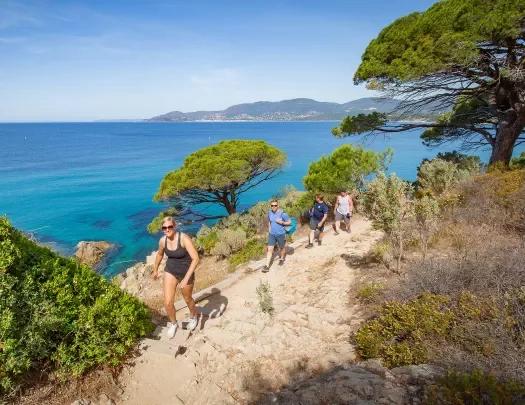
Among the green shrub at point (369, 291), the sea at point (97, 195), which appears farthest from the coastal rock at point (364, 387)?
the sea at point (97, 195)

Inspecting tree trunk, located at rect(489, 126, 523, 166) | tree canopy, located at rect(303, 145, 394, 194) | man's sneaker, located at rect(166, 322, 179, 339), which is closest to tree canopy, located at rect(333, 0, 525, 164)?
tree trunk, located at rect(489, 126, 523, 166)

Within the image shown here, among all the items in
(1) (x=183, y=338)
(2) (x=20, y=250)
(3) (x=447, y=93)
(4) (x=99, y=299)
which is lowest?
(1) (x=183, y=338)

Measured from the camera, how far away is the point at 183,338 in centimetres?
445

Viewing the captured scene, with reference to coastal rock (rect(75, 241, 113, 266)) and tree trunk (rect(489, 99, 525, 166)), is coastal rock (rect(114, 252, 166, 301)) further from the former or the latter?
tree trunk (rect(489, 99, 525, 166))

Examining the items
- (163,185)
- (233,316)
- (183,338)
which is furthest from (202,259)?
(183,338)

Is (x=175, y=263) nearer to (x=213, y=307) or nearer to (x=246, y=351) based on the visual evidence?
(x=246, y=351)

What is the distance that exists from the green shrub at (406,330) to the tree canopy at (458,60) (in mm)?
8493

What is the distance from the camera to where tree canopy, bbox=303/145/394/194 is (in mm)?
13523

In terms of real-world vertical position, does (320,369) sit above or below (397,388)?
below

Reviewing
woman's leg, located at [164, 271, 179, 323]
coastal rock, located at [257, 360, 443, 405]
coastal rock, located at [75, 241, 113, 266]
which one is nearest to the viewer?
coastal rock, located at [257, 360, 443, 405]

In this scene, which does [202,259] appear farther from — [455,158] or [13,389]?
[455,158]

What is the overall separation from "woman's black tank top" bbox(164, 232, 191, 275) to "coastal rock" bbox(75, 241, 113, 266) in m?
15.3

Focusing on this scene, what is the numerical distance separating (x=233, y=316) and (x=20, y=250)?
3448mm

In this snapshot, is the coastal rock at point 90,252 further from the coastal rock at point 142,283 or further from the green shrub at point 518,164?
the green shrub at point 518,164
